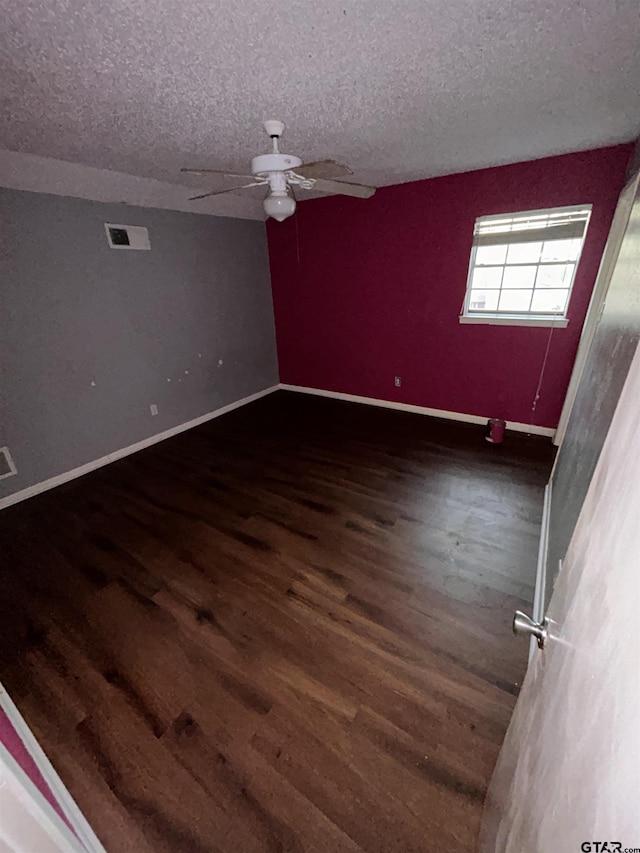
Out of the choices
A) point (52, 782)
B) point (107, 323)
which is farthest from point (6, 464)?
point (52, 782)

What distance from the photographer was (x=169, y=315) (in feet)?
12.2

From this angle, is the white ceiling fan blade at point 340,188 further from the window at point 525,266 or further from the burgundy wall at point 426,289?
the window at point 525,266

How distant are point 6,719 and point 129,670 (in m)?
1.00

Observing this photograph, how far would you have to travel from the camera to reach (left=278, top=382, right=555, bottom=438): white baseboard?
11.6 feet

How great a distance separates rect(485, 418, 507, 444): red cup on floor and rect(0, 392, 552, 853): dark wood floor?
36 cm

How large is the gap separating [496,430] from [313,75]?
120 inches

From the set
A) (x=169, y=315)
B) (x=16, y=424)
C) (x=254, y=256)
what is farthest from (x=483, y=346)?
(x=16, y=424)

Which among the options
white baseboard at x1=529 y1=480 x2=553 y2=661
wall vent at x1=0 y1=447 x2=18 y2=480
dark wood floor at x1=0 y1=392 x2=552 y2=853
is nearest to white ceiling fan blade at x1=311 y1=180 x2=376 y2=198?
dark wood floor at x1=0 y1=392 x2=552 y2=853

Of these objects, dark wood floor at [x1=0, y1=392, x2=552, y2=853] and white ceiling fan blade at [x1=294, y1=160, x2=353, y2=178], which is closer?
dark wood floor at [x1=0, y1=392, x2=552, y2=853]

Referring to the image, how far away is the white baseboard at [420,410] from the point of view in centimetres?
354

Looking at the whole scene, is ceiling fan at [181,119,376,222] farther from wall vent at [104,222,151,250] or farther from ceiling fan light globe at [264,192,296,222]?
wall vent at [104,222,151,250]

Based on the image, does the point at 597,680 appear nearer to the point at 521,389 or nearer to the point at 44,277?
the point at 521,389

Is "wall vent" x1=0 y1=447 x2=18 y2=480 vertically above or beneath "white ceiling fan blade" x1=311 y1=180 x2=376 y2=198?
beneath

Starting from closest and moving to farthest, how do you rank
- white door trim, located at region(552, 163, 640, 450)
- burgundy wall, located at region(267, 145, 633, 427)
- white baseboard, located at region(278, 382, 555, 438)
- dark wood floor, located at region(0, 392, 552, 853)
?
1. dark wood floor, located at region(0, 392, 552, 853)
2. white door trim, located at region(552, 163, 640, 450)
3. burgundy wall, located at region(267, 145, 633, 427)
4. white baseboard, located at region(278, 382, 555, 438)
